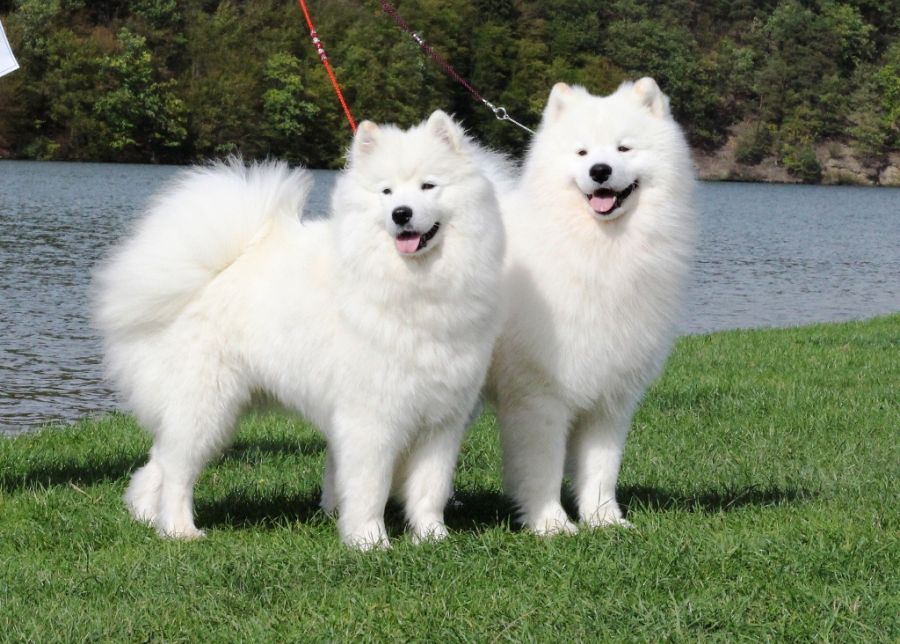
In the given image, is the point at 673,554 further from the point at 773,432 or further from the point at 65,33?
the point at 65,33

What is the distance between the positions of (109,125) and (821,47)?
48.0m

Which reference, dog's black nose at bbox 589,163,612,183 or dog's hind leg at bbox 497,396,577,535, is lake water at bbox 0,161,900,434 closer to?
dog's black nose at bbox 589,163,612,183

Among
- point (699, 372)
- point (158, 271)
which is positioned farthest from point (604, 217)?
point (699, 372)

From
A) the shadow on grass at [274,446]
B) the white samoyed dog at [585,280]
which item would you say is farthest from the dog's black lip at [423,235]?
the shadow on grass at [274,446]

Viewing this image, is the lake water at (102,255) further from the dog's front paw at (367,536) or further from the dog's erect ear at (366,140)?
the dog's front paw at (367,536)

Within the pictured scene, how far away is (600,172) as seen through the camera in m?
4.45

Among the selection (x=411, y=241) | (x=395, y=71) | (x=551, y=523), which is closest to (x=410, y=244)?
(x=411, y=241)

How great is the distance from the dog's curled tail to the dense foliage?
4457cm

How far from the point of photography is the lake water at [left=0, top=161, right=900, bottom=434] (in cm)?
1060

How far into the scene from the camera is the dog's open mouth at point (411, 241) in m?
4.12

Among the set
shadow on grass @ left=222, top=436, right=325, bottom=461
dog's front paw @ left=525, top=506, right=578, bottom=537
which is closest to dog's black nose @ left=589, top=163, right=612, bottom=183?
dog's front paw @ left=525, top=506, right=578, bottom=537

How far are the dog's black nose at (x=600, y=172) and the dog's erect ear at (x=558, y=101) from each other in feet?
1.47

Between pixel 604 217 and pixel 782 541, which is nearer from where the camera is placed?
pixel 782 541

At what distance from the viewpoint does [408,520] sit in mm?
4664
